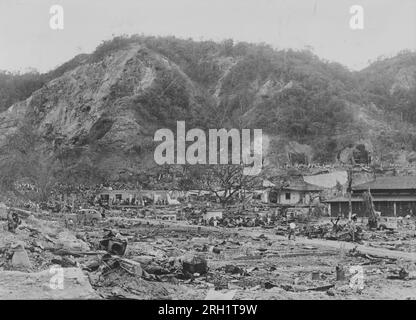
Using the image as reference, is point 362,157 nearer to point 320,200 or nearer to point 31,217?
point 320,200

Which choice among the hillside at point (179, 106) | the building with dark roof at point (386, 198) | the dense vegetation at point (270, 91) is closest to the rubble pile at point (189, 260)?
the building with dark roof at point (386, 198)

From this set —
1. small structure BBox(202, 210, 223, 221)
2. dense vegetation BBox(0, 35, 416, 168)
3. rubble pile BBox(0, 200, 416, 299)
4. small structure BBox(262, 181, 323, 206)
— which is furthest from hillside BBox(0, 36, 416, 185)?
small structure BBox(202, 210, 223, 221)

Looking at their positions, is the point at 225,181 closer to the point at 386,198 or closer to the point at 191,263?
the point at 191,263

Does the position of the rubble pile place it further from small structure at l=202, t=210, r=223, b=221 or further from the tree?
the tree

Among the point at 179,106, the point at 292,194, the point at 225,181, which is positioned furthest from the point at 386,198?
the point at 179,106

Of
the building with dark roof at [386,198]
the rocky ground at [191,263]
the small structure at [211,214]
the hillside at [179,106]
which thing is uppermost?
the hillside at [179,106]

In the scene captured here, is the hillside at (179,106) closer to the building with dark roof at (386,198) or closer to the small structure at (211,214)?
the building with dark roof at (386,198)

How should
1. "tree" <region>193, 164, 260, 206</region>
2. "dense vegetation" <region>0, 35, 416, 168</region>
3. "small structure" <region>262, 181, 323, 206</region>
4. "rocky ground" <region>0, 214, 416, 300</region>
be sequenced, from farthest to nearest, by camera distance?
"dense vegetation" <region>0, 35, 416, 168</region>
"small structure" <region>262, 181, 323, 206</region>
"tree" <region>193, 164, 260, 206</region>
"rocky ground" <region>0, 214, 416, 300</region>
